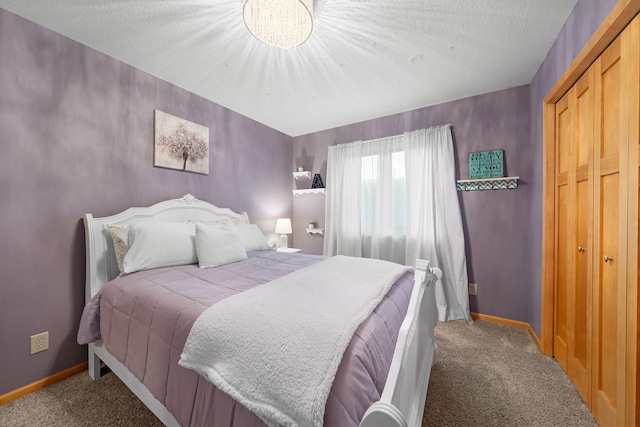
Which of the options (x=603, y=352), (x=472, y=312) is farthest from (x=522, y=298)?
(x=603, y=352)

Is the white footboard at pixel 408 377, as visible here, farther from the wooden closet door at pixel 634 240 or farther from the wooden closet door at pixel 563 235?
the wooden closet door at pixel 563 235

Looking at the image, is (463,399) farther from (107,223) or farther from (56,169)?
(56,169)

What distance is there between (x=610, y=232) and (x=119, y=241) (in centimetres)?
314

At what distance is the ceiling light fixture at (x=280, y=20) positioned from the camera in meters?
1.41

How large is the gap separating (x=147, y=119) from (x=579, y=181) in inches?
139

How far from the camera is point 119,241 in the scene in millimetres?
1847

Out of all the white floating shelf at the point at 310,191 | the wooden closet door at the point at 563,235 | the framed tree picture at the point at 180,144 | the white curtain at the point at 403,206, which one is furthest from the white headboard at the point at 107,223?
the wooden closet door at the point at 563,235

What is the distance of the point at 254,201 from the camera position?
3.42 metres

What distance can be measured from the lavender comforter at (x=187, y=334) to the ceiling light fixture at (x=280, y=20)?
1.59 metres

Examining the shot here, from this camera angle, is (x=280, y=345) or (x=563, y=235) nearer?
(x=280, y=345)

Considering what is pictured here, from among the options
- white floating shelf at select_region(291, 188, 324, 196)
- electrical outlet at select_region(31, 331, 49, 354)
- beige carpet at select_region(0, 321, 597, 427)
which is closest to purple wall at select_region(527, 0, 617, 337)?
beige carpet at select_region(0, 321, 597, 427)

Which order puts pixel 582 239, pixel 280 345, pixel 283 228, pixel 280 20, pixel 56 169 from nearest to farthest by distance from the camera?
1. pixel 280 345
2. pixel 280 20
3. pixel 582 239
4. pixel 56 169
5. pixel 283 228

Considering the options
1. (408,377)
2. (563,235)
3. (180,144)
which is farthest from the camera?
(180,144)

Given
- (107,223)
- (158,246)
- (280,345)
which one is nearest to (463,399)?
(280,345)
